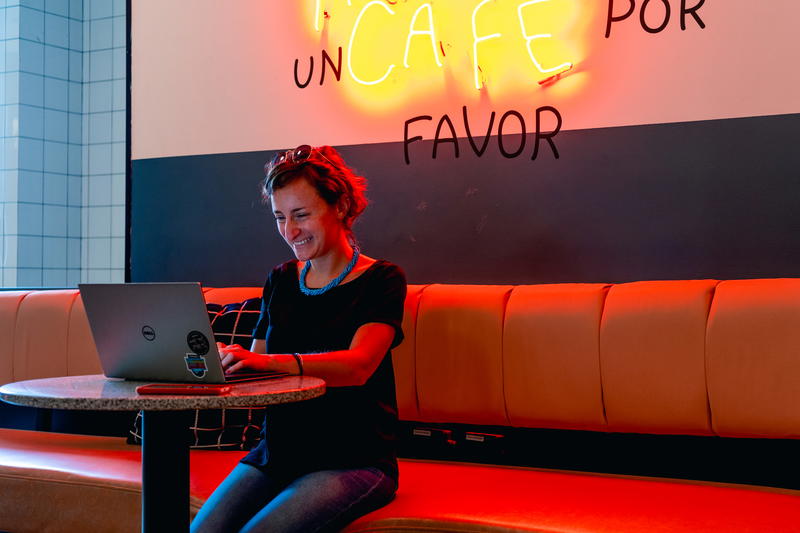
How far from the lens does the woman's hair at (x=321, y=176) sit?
7.36 feet

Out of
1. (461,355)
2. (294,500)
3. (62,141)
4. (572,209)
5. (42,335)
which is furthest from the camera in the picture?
(62,141)

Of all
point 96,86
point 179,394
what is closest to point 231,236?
point 179,394

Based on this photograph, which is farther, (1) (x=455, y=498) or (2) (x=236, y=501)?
(1) (x=455, y=498)

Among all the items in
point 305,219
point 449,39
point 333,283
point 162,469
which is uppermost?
point 449,39

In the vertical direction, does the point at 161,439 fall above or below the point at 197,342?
below

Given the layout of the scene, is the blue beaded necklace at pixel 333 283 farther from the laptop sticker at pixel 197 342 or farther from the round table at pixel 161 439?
the laptop sticker at pixel 197 342

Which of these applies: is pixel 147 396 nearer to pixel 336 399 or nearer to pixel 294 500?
pixel 294 500

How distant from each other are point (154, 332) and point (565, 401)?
114cm

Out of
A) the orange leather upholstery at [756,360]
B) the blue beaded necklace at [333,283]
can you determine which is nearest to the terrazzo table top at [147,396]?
the blue beaded necklace at [333,283]

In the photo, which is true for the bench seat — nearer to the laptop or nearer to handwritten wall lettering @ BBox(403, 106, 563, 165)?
the laptop

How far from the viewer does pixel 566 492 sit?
2.15m

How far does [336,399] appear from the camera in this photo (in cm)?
206

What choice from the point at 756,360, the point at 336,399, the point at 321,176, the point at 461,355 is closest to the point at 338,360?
the point at 336,399

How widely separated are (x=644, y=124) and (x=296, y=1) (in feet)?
4.49
